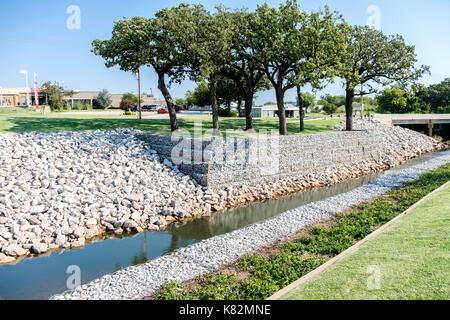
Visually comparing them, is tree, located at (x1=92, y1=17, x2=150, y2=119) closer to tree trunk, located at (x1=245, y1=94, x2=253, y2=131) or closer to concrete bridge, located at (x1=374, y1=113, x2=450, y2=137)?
tree trunk, located at (x1=245, y1=94, x2=253, y2=131)

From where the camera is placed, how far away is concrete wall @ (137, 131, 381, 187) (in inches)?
774

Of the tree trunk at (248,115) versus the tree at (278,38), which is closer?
the tree at (278,38)

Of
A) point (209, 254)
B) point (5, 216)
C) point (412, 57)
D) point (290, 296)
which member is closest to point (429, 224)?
point (290, 296)

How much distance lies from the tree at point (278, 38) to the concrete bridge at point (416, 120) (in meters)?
25.2

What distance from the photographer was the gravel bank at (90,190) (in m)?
13.1

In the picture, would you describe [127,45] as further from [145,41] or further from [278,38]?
[278,38]

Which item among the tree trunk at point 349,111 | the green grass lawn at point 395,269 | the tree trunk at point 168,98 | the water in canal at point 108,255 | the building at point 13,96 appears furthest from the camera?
the building at point 13,96

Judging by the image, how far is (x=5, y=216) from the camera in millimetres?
13312

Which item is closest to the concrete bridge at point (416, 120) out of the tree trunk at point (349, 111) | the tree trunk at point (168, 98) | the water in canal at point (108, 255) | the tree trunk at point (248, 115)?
the tree trunk at point (349, 111)

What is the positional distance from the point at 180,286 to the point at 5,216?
8.61 metres

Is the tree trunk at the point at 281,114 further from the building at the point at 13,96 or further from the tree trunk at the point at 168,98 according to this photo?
the building at the point at 13,96

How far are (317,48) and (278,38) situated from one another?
2.87 metres
